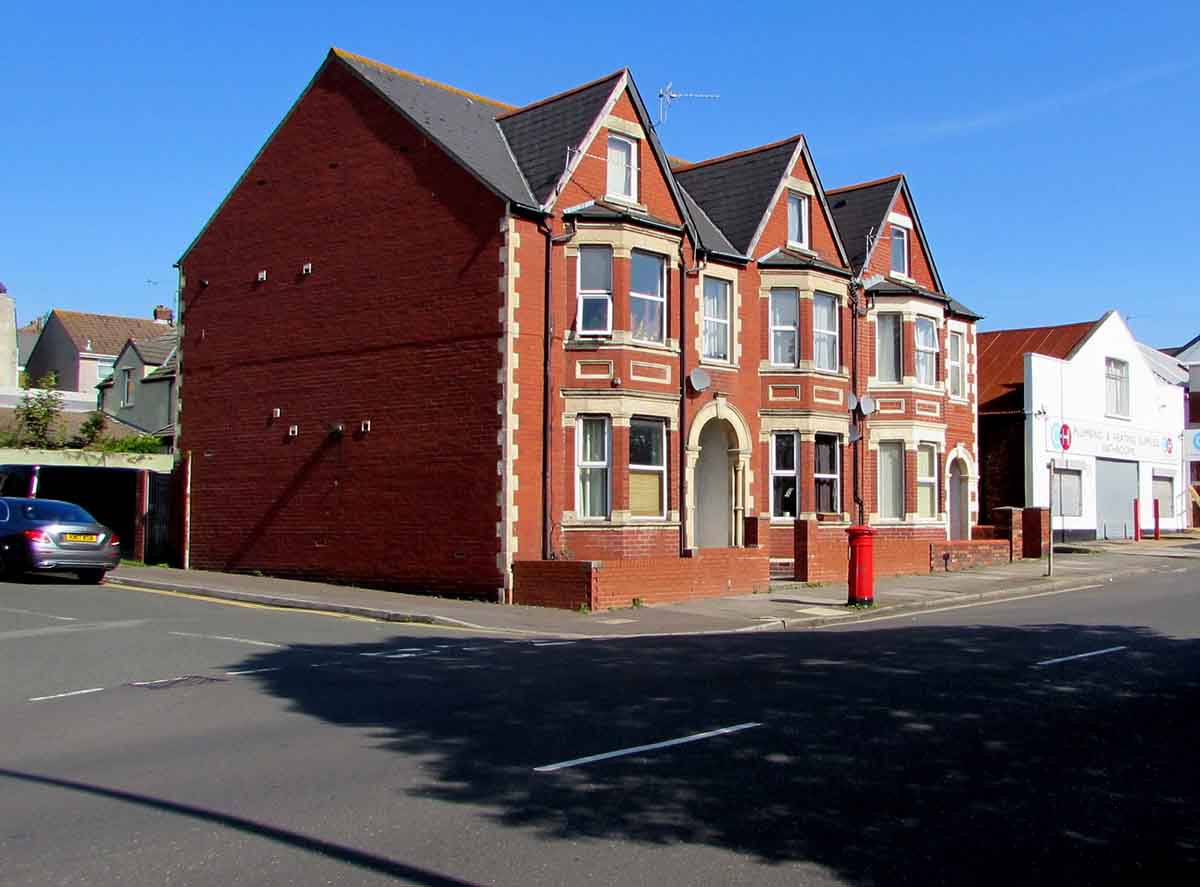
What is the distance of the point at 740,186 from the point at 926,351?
6716mm

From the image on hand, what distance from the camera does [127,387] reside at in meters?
48.0

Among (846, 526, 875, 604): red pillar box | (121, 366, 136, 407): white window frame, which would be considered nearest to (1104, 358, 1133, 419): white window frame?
(846, 526, 875, 604): red pillar box

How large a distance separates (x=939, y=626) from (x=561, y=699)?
8.27 m

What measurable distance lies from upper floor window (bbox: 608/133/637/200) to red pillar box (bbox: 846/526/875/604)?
8.34 m

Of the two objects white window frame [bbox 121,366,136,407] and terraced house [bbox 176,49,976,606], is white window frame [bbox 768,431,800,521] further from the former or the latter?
white window frame [bbox 121,366,136,407]

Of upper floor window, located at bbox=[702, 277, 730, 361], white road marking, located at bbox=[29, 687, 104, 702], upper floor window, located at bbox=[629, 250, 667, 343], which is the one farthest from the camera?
upper floor window, located at bbox=[702, 277, 730, 361]

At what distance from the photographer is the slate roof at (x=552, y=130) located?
23016mm

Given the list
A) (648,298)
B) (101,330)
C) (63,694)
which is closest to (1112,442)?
(648,298)

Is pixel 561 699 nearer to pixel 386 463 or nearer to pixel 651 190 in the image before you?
pixel 386 463

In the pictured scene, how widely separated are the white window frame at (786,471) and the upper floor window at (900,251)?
6682 millimetres

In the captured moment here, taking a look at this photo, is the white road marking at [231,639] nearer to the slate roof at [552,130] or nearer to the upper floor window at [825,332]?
the slate roof at [552,130]

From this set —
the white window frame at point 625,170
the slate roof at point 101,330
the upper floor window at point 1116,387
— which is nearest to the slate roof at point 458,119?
the white window frame at point 625,170

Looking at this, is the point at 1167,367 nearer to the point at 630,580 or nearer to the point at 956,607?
the point at 956,607

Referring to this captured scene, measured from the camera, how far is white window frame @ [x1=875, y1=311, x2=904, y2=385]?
29.9 m
